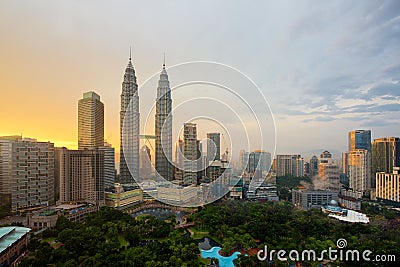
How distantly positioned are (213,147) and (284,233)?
281cm

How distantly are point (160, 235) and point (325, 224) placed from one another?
3.69 m

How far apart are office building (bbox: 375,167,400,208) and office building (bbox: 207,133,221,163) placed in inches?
336

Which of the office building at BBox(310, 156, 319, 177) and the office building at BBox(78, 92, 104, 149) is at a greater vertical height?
the office building at BBox(78, 92, 104, 149)

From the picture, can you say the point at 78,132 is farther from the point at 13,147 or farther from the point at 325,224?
the point at 325,224

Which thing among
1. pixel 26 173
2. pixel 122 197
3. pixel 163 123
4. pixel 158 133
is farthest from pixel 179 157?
pixel 26 173

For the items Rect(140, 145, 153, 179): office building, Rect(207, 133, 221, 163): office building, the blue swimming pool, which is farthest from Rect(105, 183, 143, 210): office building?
Rect(207, 133, 221, 163): office building

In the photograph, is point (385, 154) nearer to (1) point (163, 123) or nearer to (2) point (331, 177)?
(2) point (331, 177)

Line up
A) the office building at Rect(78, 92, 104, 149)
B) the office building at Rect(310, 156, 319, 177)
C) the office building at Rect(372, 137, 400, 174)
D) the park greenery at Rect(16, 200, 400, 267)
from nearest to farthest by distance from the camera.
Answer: the park greenery at Rect(16, 200, 400, 267)
the office building at Rect(372, 137, 400, 174)
the office building at Rect(78, 92, 104, 149)
the office building at Rect(310, 156, 319, 177)

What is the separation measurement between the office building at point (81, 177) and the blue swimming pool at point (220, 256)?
5561 mm

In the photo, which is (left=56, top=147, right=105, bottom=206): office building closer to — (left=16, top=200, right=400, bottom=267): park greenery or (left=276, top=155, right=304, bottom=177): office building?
(left=16, top=200, right=400, bottom=267): park greenery

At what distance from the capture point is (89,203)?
28.6 feet

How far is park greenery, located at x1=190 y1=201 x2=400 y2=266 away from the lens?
4.16 meters

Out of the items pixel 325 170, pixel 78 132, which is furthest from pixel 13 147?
pixel 325 170

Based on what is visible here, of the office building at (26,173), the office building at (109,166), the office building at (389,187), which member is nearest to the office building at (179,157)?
the office building at (109,166)
